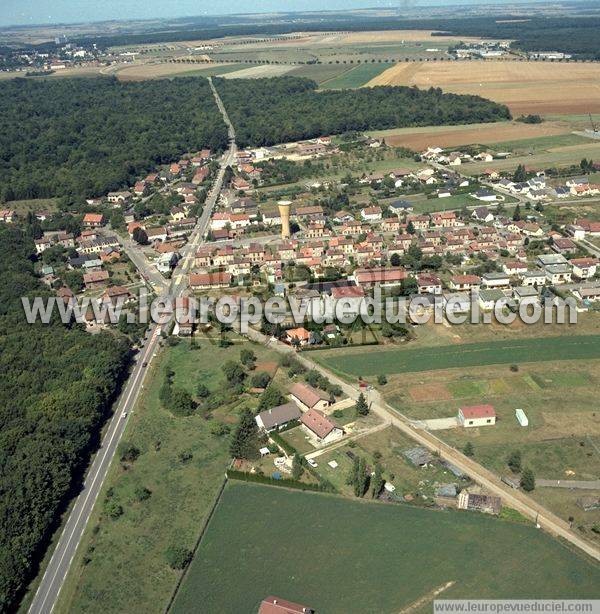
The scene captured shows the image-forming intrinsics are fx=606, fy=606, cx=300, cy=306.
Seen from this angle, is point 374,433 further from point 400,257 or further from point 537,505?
point 400,257

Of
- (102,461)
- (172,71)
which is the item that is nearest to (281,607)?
(102,461)

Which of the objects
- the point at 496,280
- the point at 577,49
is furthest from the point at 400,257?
the point at 577,49

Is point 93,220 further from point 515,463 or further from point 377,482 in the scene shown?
point 515,463

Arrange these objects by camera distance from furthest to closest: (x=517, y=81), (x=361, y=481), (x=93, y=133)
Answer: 1. (x=517, y=81)
2. (x=93, y=133)
3. (x=361, y=481)

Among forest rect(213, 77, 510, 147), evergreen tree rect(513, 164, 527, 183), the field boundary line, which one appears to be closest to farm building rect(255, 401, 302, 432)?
the field boundary line

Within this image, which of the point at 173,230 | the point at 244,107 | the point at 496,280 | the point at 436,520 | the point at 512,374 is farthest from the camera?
the point at 244,107

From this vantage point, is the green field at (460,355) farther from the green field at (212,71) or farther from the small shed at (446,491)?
the green field at (212,71)
